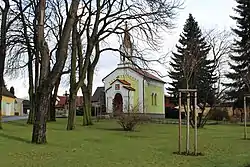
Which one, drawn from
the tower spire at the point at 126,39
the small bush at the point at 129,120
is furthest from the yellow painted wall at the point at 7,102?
the small bush at the point at 129,120

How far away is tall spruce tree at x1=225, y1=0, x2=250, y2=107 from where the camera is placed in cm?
5184

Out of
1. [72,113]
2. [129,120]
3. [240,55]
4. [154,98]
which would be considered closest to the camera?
[72,113]

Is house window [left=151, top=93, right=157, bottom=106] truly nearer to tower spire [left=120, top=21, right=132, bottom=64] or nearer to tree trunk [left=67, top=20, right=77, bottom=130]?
tower spire [left=120, top=21, right=132, bottom=64]

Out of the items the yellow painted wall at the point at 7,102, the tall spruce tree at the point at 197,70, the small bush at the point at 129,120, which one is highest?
the tall spruce tree at the point at 197,70

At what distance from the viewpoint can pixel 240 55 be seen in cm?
5300

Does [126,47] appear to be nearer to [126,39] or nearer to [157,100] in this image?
[126,39]

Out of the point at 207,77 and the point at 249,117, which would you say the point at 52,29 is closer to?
the point at 207,77

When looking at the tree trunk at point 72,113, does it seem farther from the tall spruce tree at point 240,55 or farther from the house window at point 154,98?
the house window at point 154,98

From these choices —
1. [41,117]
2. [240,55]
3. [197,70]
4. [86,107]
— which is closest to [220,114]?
[240,55]

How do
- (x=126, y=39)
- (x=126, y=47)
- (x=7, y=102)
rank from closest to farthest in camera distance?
(x=126, y=39)
(x=126, y=47)
(x=7, y=102)

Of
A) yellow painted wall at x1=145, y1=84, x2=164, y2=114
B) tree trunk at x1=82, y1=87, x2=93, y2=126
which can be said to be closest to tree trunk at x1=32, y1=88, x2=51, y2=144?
tree trunk at x1=82, y1=87, x2=93, y2=126

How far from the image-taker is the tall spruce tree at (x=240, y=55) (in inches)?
2041

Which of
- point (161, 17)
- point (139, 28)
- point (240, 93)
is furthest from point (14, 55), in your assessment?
point (240, 93)

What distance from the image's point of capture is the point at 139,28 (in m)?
30.9
